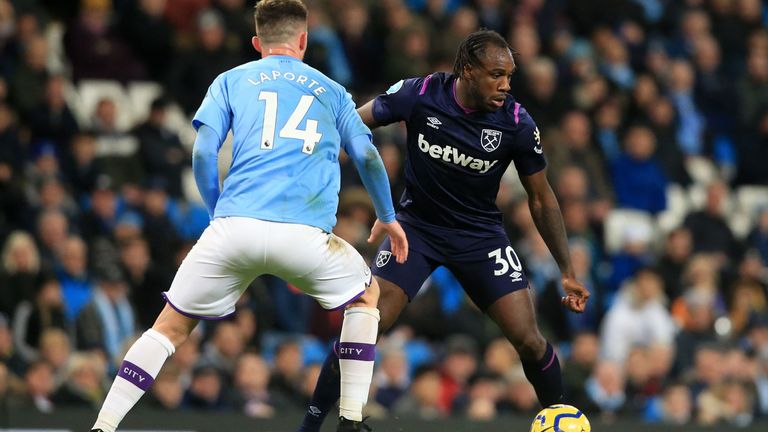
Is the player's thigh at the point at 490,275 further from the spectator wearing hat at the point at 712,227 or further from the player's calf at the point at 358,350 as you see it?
the spectator wearing hat at the point at 712,227

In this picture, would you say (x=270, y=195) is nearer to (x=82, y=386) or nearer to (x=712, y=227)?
(x=82, y=386)

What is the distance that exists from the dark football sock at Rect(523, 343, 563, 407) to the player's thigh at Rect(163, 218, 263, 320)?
80.0 inches

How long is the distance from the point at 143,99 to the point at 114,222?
2060 millimetres

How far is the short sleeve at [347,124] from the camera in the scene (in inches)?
271

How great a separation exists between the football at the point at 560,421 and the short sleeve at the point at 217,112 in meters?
2.39

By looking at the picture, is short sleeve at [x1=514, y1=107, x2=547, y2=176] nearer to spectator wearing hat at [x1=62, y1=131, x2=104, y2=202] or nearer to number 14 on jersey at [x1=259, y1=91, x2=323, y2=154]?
number 14 on jersey at [x1=259, y1=91, x2=323, y2=154]

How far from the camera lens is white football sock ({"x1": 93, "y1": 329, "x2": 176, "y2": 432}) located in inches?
263

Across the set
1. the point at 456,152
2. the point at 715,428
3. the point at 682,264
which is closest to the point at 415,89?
the point at 456,152

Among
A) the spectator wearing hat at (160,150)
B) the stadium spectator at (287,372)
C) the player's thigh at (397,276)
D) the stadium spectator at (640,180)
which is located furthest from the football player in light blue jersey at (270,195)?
the stadium spectator at (640,180)

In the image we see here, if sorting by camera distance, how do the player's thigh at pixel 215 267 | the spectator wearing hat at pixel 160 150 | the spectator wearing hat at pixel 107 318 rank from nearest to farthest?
the player's thigh at pixel 215 267 → the spectator wearing hat at pixel 107 318 → the spectator wearing hat at pixel 160 150

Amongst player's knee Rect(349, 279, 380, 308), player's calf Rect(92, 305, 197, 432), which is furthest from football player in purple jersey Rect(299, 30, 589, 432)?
player's calf Rect(92, 305, 197, 432)

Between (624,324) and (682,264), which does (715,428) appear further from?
(682,264)

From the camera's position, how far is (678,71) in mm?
17359

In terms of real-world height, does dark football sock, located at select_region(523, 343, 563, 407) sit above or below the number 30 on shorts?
below
